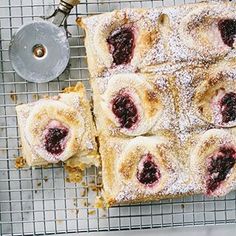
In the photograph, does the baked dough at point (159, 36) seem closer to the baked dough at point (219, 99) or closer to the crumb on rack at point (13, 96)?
the baked dough at point (219, 99)

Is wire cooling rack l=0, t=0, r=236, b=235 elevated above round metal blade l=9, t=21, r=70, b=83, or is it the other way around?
round metal blade l=9, t=21, r=70, b=83

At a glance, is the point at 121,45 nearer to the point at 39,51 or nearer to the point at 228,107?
the point at 39,51

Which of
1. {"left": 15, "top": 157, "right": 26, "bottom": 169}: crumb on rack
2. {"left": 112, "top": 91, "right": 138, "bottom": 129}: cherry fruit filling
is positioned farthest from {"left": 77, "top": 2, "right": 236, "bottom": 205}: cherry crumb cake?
{"left": 15, "top": 157, "right": 26, "bottom": 169}: crumb on rack

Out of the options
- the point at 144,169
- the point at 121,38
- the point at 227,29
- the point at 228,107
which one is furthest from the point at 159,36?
the point at 144,169

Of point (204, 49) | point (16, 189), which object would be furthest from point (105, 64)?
point (16, 189)

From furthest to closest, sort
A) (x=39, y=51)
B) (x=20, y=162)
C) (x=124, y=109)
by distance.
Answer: (x=20, y=162), (x=39, y=51), (x=124, y=109)

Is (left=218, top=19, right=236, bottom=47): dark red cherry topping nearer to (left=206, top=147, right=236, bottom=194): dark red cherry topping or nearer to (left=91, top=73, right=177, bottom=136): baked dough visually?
(left=91, top=73, right=177, bottom=136): baked dough

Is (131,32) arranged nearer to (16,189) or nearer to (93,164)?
(93,164)
